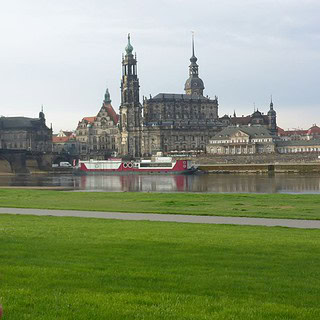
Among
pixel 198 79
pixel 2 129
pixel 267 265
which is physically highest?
pixel 198 79

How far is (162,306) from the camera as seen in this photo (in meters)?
8.00

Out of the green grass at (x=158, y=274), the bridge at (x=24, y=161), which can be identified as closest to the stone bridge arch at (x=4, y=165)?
the bridge at (x=24, y=161)

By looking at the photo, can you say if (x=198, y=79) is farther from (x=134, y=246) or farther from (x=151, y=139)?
(x=134, y=246)

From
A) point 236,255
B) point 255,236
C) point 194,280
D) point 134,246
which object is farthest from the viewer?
point 255,236

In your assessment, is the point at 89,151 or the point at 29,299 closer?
the point at 29,299

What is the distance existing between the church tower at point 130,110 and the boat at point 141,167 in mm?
41967

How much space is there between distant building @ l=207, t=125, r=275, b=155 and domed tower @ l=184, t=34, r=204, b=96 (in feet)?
102

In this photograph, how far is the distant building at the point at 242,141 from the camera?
149750mm

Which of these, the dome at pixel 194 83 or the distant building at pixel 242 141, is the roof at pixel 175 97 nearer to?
the dome at pixel 194 83

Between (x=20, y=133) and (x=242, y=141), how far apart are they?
66.0 meters

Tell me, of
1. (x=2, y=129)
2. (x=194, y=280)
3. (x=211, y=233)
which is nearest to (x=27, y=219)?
(x=211, y=233)

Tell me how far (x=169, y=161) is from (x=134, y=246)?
358 ft

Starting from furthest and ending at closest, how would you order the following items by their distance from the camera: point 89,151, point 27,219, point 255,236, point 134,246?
1. point 89,151
2. point 27,219
3. point 255,236
4. point 134,246

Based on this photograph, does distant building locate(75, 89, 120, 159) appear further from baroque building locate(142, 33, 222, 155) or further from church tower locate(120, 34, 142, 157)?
baroque building locate(142, 33, 222, 155)
